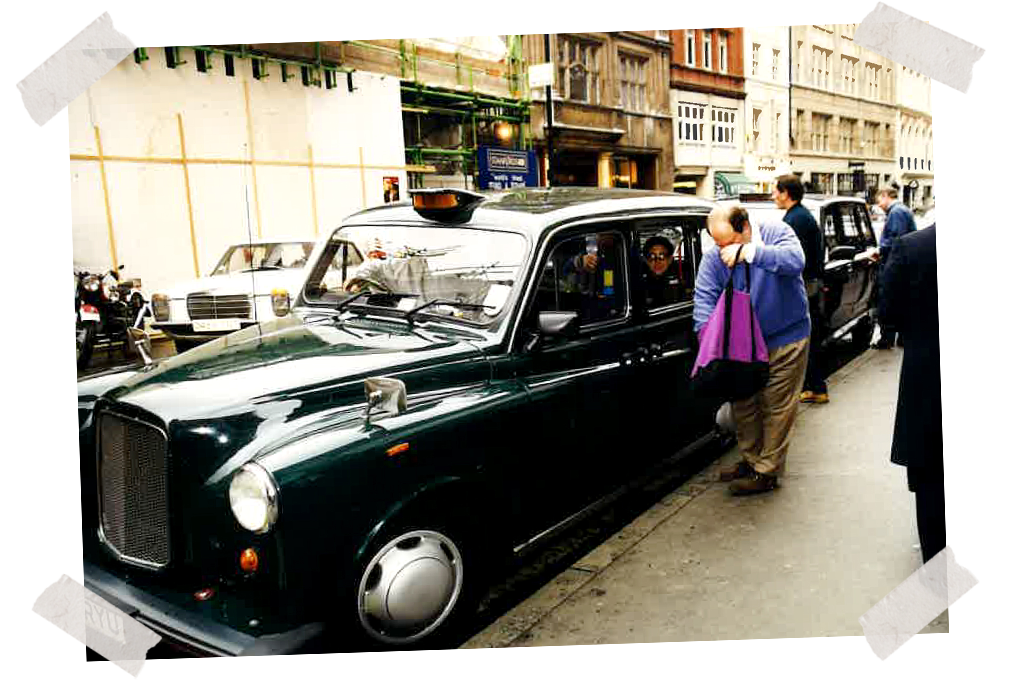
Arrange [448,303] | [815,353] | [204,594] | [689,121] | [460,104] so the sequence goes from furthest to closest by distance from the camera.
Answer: [689,121]
[460,104]
[815,353]
[448,303]
[204,594]

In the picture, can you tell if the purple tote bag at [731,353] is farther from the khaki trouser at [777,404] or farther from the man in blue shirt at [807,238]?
the man in blue shirt at [807,238]

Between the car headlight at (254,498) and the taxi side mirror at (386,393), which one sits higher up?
the taxi side mirror at (386,393)

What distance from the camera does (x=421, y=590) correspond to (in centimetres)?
298

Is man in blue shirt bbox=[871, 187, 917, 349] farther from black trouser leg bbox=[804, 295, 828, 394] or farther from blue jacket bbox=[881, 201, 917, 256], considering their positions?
black trouser leg bbox=[804, 295, 828, 394]

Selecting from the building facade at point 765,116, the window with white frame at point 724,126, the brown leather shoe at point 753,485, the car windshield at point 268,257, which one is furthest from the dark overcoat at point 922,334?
the window with white frame at point 724,126

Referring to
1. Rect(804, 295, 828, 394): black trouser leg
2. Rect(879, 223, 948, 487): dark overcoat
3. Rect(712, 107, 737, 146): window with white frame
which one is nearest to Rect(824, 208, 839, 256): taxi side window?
Rect(804, 295, 828, 394): black trouser leg

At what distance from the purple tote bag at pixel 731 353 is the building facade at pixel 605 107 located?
17.7m

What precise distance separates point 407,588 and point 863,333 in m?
8.39

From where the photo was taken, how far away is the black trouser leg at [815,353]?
6.96 metres

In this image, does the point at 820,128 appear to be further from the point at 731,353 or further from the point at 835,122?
the point at 731,353

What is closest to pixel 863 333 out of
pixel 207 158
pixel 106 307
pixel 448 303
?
pixel 448 303

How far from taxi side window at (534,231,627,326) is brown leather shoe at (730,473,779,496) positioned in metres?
1.36
